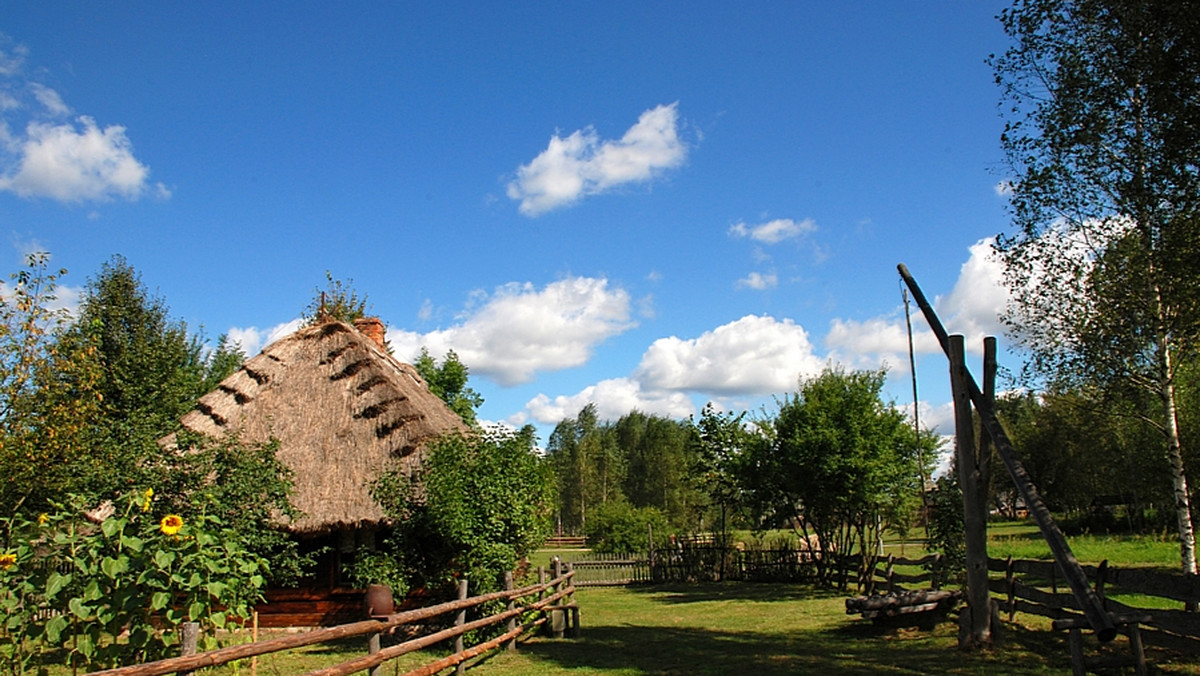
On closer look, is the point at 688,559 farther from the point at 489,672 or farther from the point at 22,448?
the point at 22,448

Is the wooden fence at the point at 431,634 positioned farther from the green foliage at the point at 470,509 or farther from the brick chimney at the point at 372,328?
the brick chimney at the point at 372,328

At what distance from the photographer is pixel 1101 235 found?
43.3 ft

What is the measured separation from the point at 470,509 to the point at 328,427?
19.9 ft

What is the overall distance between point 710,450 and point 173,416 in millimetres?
17314

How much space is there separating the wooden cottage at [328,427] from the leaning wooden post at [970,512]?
9998mm

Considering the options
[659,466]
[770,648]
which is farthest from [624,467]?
[770,648]

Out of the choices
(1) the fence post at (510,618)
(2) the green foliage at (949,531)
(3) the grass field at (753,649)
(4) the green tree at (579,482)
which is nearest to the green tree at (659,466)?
(4) the green tree at (579,482)

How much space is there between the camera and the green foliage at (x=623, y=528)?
28188 millimetres

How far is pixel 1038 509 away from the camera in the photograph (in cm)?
736

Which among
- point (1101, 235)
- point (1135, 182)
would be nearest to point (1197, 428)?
point (1101, 235)

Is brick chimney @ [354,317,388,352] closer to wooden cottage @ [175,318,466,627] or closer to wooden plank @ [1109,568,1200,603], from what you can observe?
wooden cottage @ [175,318,466,627]

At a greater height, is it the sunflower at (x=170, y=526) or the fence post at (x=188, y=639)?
the sunflower at (x=170, y=526)

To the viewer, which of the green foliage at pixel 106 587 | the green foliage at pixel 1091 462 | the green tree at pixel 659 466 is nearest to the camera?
the green foliage at pixel 106 587

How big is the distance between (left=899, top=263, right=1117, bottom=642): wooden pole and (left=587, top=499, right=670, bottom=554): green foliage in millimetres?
18600
